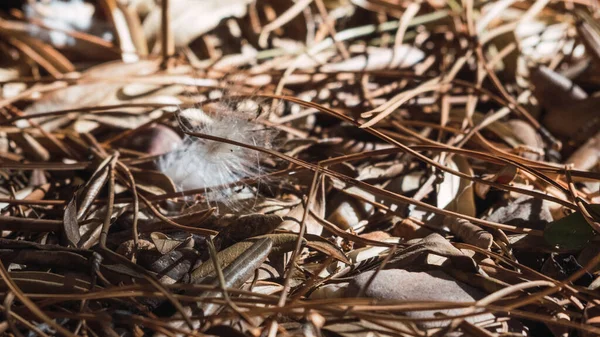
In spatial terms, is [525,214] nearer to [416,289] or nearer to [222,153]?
[416,289]

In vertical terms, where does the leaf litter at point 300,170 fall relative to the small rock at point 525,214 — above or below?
above

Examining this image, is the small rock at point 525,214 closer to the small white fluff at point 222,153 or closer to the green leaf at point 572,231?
the green leaf at point 572,231

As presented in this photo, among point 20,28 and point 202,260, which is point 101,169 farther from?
point 20,28

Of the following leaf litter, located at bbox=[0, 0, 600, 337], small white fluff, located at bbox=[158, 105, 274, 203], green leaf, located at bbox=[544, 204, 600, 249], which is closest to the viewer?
leaf litter, located at bbox=[0, 0, 600, 337]

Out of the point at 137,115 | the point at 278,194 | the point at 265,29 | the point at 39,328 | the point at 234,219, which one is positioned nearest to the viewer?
the point at 39,328

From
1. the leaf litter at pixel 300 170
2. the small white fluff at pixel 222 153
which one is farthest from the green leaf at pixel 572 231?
the small white fluff at pixel 222 153

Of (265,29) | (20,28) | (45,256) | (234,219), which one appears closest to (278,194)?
(234,219)

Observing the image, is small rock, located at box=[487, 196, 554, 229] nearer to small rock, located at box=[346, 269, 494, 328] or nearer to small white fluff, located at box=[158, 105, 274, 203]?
small rock, located at box=[346, 269, 494, 328]

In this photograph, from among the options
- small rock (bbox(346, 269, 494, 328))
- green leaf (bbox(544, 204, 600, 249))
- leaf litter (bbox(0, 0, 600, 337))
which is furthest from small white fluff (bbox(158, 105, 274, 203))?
green leaf (bbox(544, 204, 600, 249))
